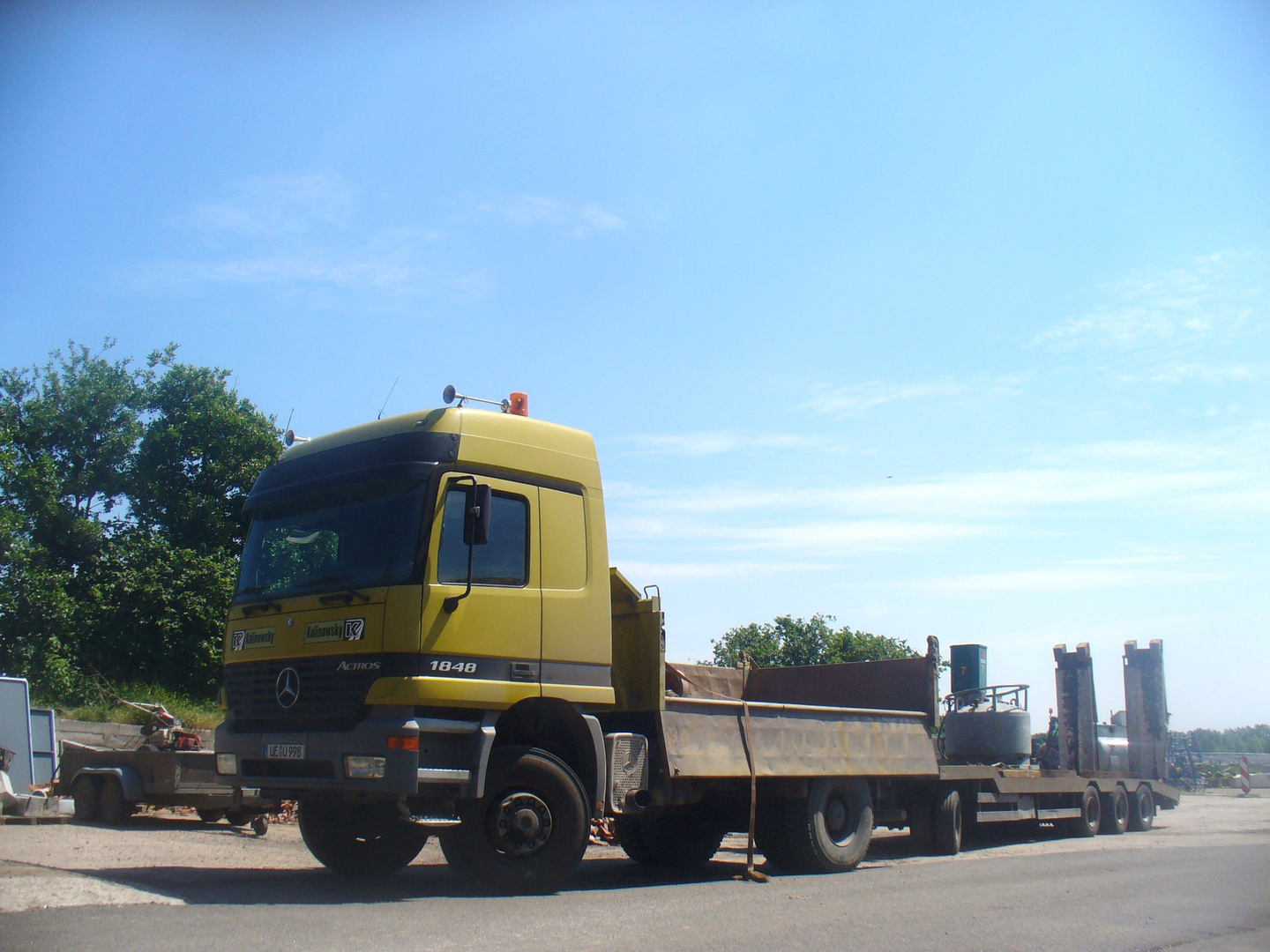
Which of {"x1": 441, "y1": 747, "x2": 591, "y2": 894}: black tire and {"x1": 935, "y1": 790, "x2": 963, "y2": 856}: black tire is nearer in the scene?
{"x1": 441, "y1": 747, "x2": 591, "y2": 894}: black tire

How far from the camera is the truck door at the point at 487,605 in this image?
675 cm

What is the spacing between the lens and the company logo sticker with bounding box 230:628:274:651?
7.31 metres

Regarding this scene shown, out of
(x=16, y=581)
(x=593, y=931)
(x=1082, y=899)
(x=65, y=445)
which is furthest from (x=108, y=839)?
(x=65, y=445)

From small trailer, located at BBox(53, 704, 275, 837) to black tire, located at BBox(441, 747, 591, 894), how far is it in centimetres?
622

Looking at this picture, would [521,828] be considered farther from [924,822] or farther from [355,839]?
[924,822]

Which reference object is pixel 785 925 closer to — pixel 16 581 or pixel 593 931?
pixel 593 931

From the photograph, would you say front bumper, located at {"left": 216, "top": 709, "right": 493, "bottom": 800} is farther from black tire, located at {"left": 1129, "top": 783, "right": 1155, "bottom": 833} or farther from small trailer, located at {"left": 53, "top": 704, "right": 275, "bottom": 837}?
black tire, located at {"left": 1129, "top": 783, "right": 1155, "bottom": 833}

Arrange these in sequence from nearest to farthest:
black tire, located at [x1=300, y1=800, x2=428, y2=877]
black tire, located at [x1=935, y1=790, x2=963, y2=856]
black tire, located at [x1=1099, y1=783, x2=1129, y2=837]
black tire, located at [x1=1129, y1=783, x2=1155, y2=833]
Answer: black tire, located at [x1=300, y1=800, x2=428, y2=877] < black tire, located at [x1=935, y1=790, x2=963, y2=856] < black tire, located at [x1=1099, y1=783, x2=1129, y2=837] < black tire, located at [x1=1129, y1=783, x2=1155, y2=833]

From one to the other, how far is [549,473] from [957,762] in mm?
9900

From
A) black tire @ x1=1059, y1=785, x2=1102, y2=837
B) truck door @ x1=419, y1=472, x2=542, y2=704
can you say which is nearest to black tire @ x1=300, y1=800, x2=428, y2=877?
truck door @ x1=419, y1=472, x2=542, y2=704

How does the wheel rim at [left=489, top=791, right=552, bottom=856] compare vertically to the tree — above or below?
below

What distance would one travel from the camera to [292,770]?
6.89m

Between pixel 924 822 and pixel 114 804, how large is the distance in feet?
33.3

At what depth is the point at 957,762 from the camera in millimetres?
14992
